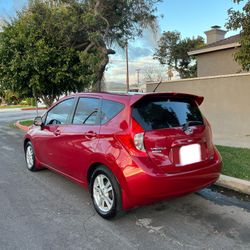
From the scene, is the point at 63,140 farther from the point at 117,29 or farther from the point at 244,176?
the point at 117,29

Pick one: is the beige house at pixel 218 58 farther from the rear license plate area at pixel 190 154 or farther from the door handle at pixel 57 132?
the rear license plate area at pixel 190 154

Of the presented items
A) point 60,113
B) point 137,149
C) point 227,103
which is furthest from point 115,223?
point 227,103

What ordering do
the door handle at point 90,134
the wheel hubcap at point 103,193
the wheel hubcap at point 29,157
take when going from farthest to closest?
1. the wheel hubcap at point 29,157
2. the door handle at point 90,134
3. the wheel hubcap at point 103,193

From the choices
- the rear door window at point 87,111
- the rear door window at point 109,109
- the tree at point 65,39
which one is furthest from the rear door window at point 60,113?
the tree at point 65,39

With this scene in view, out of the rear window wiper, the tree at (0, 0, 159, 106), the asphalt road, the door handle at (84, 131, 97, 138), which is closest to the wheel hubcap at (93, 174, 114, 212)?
the asphalt road

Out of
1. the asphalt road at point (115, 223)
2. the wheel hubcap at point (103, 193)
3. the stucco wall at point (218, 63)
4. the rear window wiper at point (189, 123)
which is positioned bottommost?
the asphalt road at point (115, 223)

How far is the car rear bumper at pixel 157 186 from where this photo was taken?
3.78m

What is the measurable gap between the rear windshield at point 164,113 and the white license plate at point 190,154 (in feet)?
1.05

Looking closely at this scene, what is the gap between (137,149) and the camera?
12.6 feet

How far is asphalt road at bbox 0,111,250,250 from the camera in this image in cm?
358

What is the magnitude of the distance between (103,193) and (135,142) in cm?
93

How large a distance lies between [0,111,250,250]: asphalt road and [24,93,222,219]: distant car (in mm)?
328

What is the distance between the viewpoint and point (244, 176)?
5.66 m

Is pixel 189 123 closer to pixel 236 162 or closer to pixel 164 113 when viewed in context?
pixel 164 113
